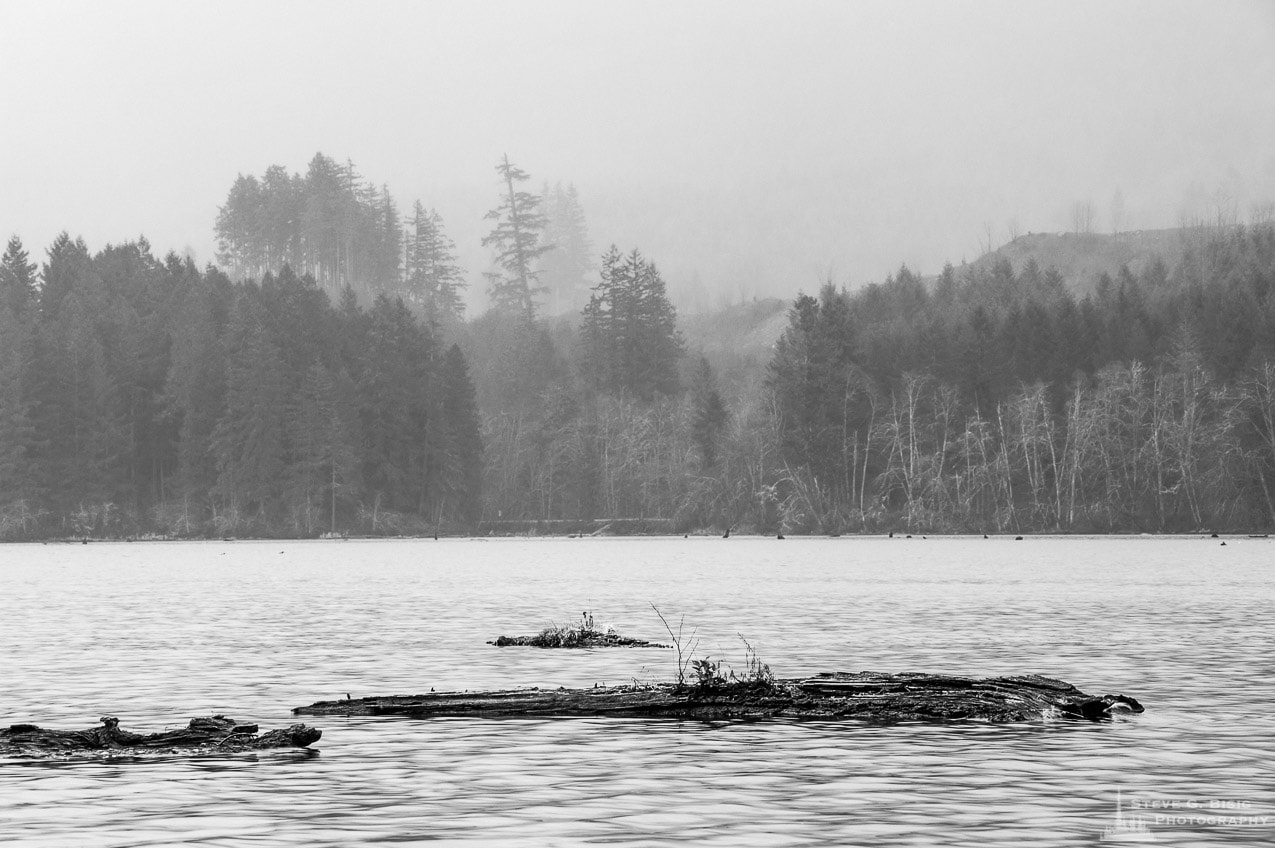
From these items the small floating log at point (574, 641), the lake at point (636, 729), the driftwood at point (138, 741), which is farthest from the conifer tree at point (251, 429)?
the driftwood at point (138, 741)

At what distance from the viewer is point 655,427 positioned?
17625 cm

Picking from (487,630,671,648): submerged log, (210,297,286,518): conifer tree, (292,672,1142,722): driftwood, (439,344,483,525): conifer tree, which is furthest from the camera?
(439,344,483,525): conifer tree

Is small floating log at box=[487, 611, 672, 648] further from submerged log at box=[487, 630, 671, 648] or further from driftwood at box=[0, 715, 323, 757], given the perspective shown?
driftwood at box=[0, 715, 323, 757]

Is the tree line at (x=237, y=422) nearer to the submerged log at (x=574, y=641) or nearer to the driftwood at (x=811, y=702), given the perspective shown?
the submerged log at (x=574, y=641)

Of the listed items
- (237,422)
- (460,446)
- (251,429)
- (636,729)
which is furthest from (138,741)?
(460,446)

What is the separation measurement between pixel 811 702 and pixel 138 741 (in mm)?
8897

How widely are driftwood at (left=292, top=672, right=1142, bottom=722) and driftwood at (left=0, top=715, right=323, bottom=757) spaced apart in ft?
10.7

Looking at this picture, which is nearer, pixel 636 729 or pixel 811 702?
pixel 636 729

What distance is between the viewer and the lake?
47.8ft

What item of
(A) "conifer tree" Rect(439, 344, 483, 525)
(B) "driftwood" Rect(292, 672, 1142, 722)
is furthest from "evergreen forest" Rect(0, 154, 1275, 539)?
(B) "driftwood" Rect(292, 672, 1142, 722)

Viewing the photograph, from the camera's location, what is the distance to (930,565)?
284 ft

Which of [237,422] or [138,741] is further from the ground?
[237,422]

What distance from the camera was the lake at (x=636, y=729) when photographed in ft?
47.8

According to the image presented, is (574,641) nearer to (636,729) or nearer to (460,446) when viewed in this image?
(636,729)
